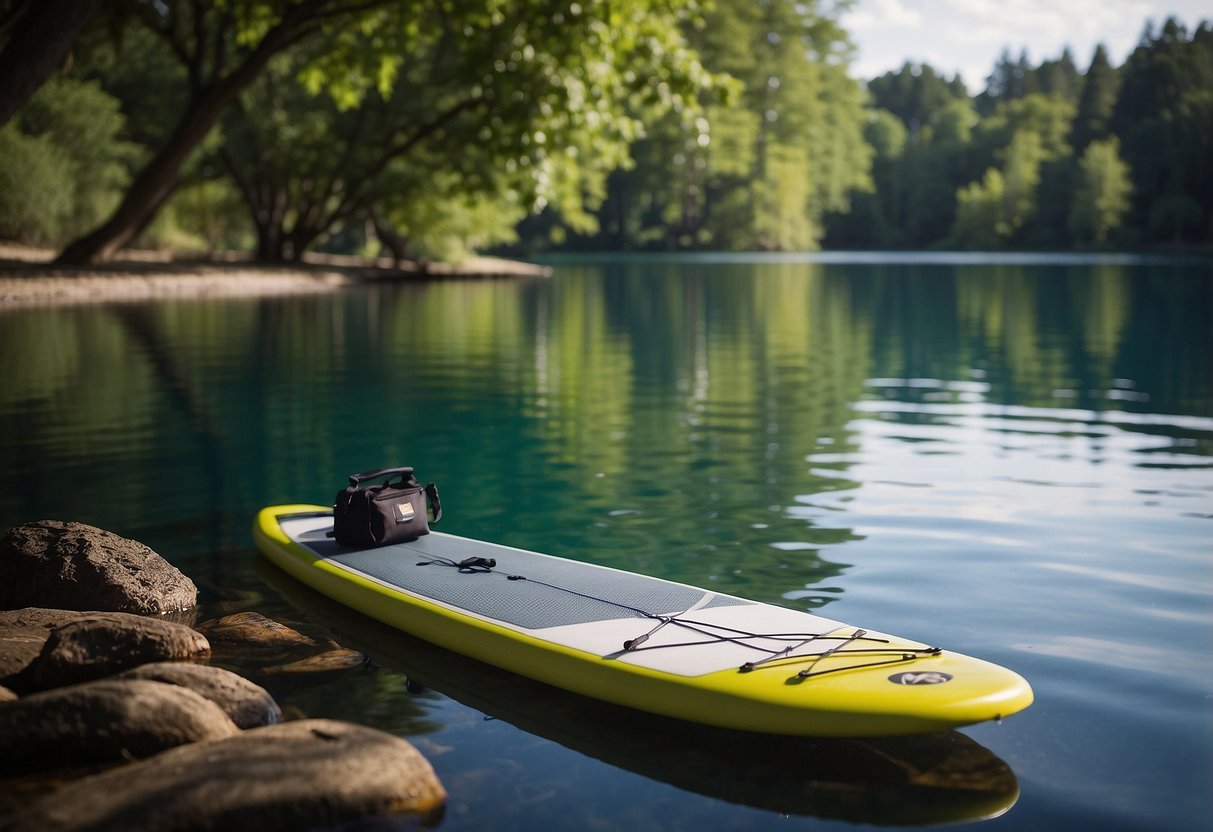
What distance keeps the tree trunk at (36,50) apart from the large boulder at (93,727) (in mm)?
7348

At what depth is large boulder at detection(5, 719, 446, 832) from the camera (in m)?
3.48

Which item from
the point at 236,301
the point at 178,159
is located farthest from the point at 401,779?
the point at 236,301

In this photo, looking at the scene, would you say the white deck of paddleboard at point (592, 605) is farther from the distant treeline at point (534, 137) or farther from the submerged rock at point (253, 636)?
the distant treeline at point (534, 137)

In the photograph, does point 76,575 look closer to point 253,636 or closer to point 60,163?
point 253,636

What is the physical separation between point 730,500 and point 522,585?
3.35m

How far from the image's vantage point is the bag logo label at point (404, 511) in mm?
6640

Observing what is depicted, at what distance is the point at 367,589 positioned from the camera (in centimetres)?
600

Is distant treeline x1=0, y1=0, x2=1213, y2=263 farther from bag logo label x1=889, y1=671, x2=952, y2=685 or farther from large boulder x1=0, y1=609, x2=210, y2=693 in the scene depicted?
bag logo label x1=889, y1=671, x2=952, y2=685

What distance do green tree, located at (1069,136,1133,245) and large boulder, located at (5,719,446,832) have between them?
76182 millimetres

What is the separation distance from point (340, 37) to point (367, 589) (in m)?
12.2

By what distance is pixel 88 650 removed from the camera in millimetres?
4902

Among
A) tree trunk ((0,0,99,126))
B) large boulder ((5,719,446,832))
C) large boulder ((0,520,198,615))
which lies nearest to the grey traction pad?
large boulder ((0,520,198,615))

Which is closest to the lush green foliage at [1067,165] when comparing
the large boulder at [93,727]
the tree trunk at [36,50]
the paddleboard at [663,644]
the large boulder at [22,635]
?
the tree trunk at [36,50]

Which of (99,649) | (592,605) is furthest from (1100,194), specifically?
(99,649)
